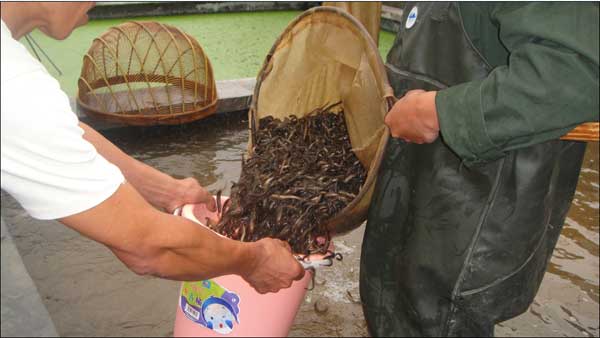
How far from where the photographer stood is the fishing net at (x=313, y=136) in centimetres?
192

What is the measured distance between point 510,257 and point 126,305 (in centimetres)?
208

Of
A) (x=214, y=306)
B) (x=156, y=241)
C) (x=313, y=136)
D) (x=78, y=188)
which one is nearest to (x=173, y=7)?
(x=313, y=136)

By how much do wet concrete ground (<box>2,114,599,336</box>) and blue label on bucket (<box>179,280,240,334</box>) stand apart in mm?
945

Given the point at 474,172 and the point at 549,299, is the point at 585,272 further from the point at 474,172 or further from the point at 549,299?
the point at 474,172

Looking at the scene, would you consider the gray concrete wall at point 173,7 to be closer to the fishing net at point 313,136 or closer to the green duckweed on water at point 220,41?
the green duckweed on water at point 220,41

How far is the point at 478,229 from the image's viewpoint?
1697 mm

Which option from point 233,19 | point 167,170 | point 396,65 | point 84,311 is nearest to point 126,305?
point 84,311

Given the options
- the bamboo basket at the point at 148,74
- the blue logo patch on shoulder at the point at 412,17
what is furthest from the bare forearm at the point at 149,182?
the bamboo basket at the point at 148,74

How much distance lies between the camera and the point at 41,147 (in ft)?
3.39

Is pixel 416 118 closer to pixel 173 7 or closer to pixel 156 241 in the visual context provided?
pixel 156 241

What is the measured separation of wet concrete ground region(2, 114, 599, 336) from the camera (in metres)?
2.70

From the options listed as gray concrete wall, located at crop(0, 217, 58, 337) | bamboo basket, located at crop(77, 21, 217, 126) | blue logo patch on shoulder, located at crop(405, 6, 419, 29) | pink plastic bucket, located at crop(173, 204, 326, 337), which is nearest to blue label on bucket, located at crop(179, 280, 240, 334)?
pink plastic bucket, located at crop(173, 204, 326, 337)

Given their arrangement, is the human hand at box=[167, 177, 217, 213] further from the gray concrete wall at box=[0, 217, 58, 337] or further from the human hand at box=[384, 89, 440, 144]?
the human hand at box=[384, 89, 440, 144]

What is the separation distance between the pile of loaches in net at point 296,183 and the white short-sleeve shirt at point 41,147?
2.80 feet
